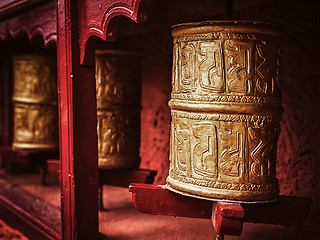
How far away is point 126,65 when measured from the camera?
288 cm

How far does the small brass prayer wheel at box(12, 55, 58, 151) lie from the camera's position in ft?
13.6

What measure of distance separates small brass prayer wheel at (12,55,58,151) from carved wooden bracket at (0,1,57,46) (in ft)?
3.16

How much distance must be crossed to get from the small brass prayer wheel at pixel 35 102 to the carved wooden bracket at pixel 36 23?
37.9 inches

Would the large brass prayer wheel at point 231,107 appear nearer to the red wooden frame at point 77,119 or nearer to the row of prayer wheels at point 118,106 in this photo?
the red wooden frame at point 77,119

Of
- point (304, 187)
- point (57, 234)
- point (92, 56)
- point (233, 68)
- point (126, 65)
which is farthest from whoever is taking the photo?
point (126, 65)

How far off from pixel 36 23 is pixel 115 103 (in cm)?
82

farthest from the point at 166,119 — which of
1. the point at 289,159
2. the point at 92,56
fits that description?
the point at 92,56

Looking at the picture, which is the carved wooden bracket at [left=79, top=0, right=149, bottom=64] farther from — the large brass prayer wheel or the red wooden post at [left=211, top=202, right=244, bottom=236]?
the red wooden post at [left=211, top=202, right=244, bottom=236]

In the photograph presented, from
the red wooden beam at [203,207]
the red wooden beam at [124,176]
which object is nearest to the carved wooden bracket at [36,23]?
the red wooden beam at [124,176]

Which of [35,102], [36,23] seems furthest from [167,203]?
[35,102]

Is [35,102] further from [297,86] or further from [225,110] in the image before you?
[225,110]

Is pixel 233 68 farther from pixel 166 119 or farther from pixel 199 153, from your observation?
pixel 166 119

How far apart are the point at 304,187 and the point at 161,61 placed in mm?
1855

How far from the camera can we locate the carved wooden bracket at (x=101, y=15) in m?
1.80
